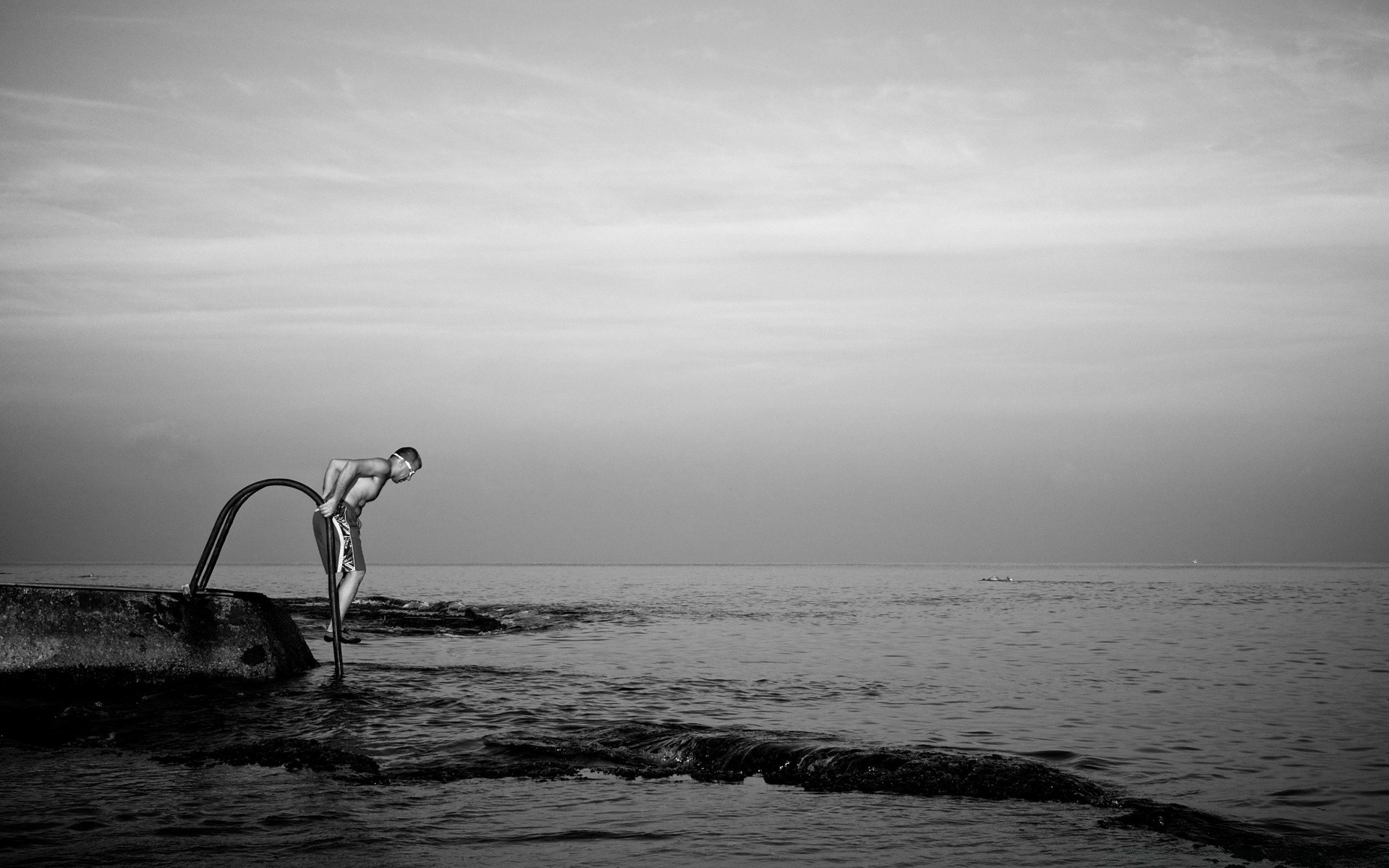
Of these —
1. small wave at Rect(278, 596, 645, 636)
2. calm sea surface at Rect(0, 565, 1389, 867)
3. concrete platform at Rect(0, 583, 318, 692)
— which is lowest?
small wave at Rect(278, 596, 645, 636)

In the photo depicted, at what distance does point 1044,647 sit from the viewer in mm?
18094

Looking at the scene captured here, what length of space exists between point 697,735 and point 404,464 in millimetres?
5216

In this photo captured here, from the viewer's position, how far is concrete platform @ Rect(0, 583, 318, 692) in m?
8.94

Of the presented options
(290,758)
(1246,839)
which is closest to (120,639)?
(290,758)

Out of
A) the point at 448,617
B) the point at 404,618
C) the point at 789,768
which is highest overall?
the point at 789,768

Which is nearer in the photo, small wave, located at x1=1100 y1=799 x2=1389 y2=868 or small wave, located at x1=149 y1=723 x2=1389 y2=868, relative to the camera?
small wave, located at x1=1100 y1=799 x2=1389 y2=868

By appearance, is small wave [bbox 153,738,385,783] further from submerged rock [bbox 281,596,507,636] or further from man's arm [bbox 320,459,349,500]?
submerged rock [bbox 281,596,507,636]

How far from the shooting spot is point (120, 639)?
9109mm

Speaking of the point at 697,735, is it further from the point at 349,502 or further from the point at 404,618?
the point at 404,618

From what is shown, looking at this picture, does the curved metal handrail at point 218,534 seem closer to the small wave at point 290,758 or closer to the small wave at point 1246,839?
the small wave at point 290,758

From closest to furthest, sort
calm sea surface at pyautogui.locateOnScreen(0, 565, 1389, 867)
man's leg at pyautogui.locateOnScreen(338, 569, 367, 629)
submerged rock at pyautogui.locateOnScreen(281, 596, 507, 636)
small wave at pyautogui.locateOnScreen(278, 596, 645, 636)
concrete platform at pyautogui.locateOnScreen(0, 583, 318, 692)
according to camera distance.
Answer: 1. calm sea surface at pyautogui.locateOnScreen(0, 565, 1389, 867)
2. concrete platform at pyautogui.locateOnScreen(0, 583, 318, 692)
3. man's leg at pyautogui.locateOnScreen(338, 569, 367, 629)
4. submerged rock at pyautogui.locateOnScreen(281, 596, 507, 636)
5. small wave at pyautogui.locateOnScreen(278, 596, 645, 636)

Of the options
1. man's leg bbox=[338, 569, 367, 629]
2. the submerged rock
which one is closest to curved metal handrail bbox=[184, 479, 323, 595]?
man's leg bbox=[338, 569, 367, 629]

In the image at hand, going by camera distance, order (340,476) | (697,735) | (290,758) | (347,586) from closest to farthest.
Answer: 1. (290,758)
2. (697,735)
3. (340,476)
4. (347,586)

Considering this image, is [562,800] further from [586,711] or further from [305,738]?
[586,711]
